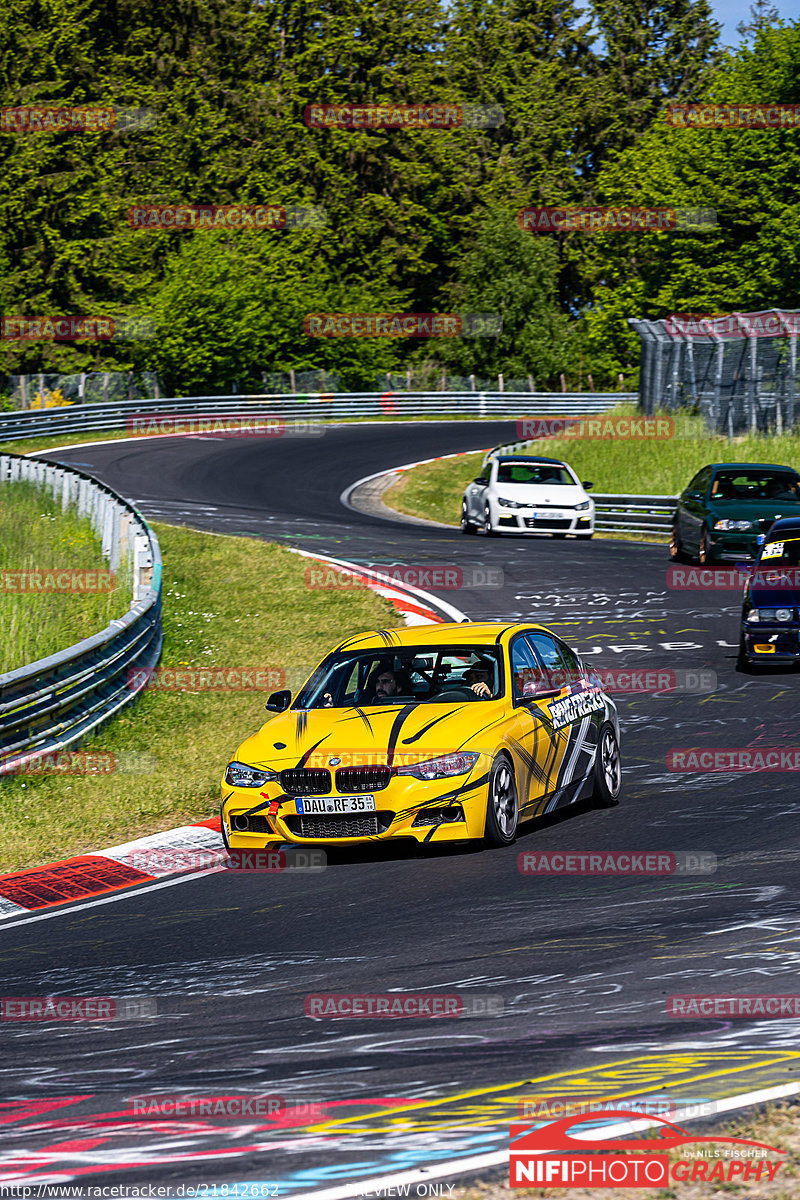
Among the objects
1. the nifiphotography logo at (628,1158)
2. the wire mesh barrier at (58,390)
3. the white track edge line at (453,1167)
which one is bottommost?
the white track edge line at (453,1167)

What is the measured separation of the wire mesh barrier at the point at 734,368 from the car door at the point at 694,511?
11060 millimetres

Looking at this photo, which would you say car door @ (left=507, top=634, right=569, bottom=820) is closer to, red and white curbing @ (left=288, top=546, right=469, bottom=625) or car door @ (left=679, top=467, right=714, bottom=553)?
red and white curbing @ (left=288, top=546, right=469, bottom=625)

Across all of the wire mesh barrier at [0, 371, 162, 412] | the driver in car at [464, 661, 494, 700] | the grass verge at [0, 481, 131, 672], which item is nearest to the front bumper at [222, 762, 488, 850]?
the driver in car at [464, 661, 494, 700]

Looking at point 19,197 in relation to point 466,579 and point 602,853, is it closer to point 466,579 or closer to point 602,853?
point 466,579

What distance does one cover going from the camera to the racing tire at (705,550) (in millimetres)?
24844

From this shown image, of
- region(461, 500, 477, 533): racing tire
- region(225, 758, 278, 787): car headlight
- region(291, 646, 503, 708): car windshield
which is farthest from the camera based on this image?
region(461, 500, 477, 533): racing tire

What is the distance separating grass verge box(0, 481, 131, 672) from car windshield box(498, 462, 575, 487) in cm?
829

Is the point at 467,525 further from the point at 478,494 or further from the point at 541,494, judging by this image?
the point at 541,494

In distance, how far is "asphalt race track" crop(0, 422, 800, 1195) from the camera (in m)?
5.34

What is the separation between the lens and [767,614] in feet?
54.9

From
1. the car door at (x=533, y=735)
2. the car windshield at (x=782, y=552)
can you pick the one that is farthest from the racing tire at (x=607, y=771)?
the car windshield at (x=782, y=552)

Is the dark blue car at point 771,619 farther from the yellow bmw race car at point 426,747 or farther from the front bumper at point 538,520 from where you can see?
the front bumper at point 538,520

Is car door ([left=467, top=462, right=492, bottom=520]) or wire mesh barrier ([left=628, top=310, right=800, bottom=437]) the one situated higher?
wire mesh barrier ([left=628, top=310, right=800, bottom=437])

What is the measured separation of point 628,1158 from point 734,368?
112ft
